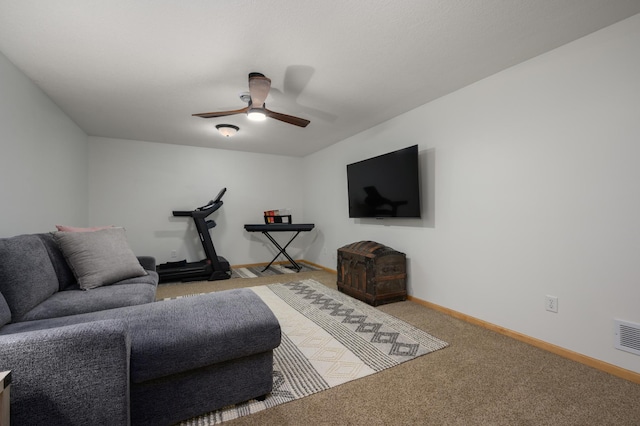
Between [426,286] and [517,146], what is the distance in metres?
1.64

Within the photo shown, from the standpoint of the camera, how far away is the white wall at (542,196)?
174cm

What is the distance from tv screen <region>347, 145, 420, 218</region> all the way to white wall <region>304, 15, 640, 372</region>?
0.16 m

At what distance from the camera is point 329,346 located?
2121 mm

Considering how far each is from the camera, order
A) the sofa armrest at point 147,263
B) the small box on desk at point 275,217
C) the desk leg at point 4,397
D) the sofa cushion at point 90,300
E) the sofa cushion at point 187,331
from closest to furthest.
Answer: the desk leg at point 4,397 < the sofa cushion at point 187,331 < the sofa cushion at point 90,300 < the sofa armrest at point 147,263 < the small box on desk at point 275,217

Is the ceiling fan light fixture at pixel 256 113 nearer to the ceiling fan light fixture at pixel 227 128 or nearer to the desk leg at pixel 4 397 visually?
the ceiling fan light fixture at pixel 227 128

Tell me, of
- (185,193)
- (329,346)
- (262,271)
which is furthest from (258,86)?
(262,271)

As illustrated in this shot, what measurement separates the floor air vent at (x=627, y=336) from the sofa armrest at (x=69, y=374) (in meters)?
2.72

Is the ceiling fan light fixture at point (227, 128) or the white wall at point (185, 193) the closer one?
the ceiling fan light fixture at point (227, 128)

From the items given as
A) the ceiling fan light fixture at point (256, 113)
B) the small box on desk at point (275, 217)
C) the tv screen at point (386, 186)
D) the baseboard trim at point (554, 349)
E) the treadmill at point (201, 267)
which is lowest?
the baseboard trim at point (554, 349)

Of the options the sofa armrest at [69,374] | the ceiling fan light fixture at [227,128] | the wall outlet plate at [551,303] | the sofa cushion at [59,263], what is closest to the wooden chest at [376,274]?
the wall outlet plate at [551,303]

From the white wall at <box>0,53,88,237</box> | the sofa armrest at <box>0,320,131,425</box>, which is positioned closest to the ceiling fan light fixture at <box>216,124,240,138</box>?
the white wall at <box>0,53,88,237</box>

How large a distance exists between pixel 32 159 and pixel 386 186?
3.51 m

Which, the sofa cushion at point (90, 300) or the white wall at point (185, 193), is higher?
the white wall at point (185, 193)

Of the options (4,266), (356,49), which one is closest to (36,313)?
(4,266)
